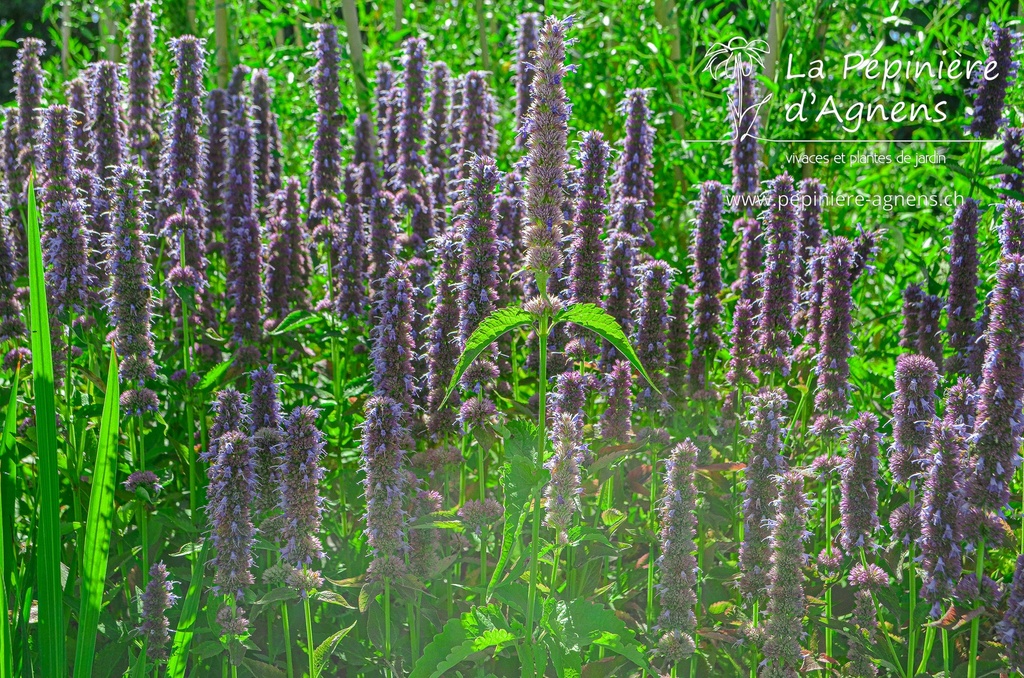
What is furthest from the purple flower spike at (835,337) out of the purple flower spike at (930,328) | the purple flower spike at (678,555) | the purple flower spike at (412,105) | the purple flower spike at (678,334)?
the purple flower spike at (412,105)

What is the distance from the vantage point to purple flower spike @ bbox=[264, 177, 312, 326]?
397 cm

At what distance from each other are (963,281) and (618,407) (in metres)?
1.34

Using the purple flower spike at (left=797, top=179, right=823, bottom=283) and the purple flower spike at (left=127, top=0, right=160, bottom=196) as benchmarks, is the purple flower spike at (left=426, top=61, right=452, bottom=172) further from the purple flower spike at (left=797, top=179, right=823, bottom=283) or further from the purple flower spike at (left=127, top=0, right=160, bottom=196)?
the purple flower spike at (left=797, top=179, right=823, bottom=283)

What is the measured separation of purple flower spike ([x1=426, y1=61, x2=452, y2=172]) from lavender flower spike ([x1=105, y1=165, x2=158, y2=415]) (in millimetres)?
1756

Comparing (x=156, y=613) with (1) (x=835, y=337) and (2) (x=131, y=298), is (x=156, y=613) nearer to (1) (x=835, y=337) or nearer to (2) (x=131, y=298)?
(2) (x=131, y=298)

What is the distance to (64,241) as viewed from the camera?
327 cm

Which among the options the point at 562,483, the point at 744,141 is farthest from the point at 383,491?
the point at 744,141

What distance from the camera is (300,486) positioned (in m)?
2.38

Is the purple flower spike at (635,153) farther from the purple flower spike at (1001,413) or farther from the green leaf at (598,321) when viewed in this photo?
the green leaf at (598,321)

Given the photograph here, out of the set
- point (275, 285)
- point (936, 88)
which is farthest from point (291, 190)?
point (936, 88)

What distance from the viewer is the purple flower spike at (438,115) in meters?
4.81

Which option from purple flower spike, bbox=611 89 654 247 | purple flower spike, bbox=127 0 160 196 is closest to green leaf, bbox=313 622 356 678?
purple flower spike, bbox=611 89 654 247

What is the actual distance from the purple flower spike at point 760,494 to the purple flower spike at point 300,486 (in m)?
1.09

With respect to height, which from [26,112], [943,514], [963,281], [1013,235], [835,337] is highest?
[26,112]
